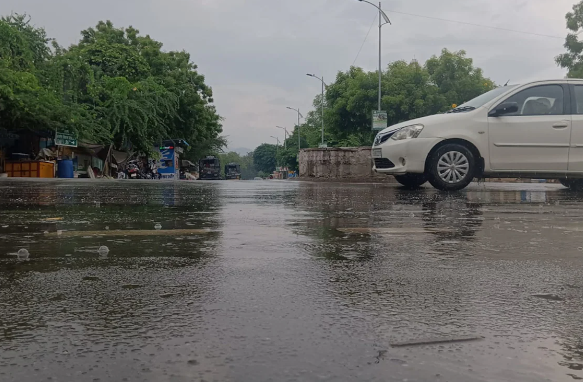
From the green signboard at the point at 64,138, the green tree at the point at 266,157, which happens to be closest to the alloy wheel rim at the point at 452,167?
the green signboard at the point at 64,138

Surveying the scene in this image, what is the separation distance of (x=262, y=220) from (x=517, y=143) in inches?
206

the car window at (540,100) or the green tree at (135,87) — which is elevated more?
the green tree at (135,87)

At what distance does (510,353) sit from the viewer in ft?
5.62

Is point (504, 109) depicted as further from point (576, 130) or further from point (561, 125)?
point (576, 130)

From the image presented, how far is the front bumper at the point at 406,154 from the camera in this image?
8.80 meters

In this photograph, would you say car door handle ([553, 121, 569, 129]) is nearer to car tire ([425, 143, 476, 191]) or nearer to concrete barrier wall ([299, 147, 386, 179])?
car tire ([425, 143, 476, 191])

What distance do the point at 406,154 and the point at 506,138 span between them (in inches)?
58.0

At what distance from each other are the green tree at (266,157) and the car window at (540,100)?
4581 inches

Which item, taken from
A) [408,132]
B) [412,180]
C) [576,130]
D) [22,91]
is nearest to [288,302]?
[408,132]

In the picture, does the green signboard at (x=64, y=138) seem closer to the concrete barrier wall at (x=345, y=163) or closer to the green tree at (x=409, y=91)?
Result: the concrete barrier wall at (x=345, y=163)

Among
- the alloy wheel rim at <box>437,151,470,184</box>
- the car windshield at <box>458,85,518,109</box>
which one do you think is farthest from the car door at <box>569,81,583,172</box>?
the alloy wheel rim at <box>437,151,470,184</box>

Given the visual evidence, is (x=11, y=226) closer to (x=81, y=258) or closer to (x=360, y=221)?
(x=81, y=258)

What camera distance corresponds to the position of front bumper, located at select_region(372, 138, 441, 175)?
8.80m

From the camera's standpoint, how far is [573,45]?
1443 inches
